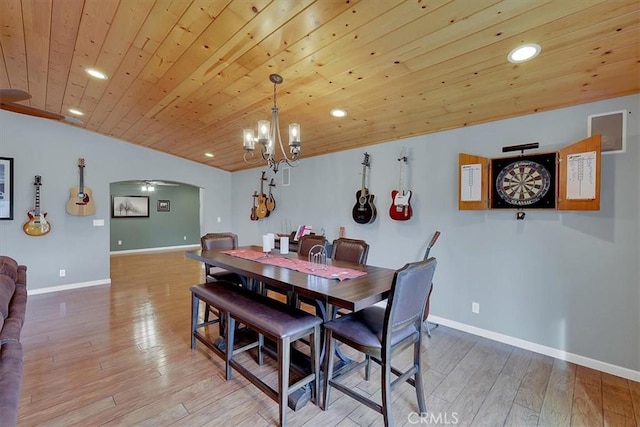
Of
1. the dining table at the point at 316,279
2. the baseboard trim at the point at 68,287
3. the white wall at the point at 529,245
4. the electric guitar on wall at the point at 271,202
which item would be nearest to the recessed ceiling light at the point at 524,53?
the white wall at the point at 529,245

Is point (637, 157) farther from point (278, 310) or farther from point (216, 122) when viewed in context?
point (216, 122)

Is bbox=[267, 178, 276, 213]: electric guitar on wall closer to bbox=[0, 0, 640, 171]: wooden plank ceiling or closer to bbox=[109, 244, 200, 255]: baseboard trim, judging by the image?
bbox=[0, 0, 640, 171]: wooden plank ceiling

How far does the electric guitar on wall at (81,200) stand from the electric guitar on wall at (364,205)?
14.5 ft

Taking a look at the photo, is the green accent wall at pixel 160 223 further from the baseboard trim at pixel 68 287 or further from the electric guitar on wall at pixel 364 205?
the electric guitar on wall at pixel 364 205

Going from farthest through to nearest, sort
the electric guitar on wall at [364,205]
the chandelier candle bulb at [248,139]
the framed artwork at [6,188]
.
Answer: the framed artwork at [6,188]
the electric guitar on wall at [364,205]
the chandelier candle bulb at [248,139]

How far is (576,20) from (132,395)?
12.0 feet

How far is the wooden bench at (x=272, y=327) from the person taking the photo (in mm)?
1776

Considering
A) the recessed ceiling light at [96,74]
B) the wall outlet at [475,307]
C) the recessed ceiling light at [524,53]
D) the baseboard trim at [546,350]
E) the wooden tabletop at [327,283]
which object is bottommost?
the baseboard trim at [546,350]

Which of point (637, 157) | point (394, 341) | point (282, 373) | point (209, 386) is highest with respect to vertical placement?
point (637, 157)

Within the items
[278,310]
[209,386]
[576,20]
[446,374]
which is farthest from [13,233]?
[576,20]

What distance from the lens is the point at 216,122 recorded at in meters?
3.72

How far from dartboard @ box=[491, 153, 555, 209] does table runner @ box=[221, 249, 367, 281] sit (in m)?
1.70

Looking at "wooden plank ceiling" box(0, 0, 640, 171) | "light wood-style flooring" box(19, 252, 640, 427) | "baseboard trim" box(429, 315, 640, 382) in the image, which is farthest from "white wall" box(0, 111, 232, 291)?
"baseboard trim" box(429, 315, 640, 382)

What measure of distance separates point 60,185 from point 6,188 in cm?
60
